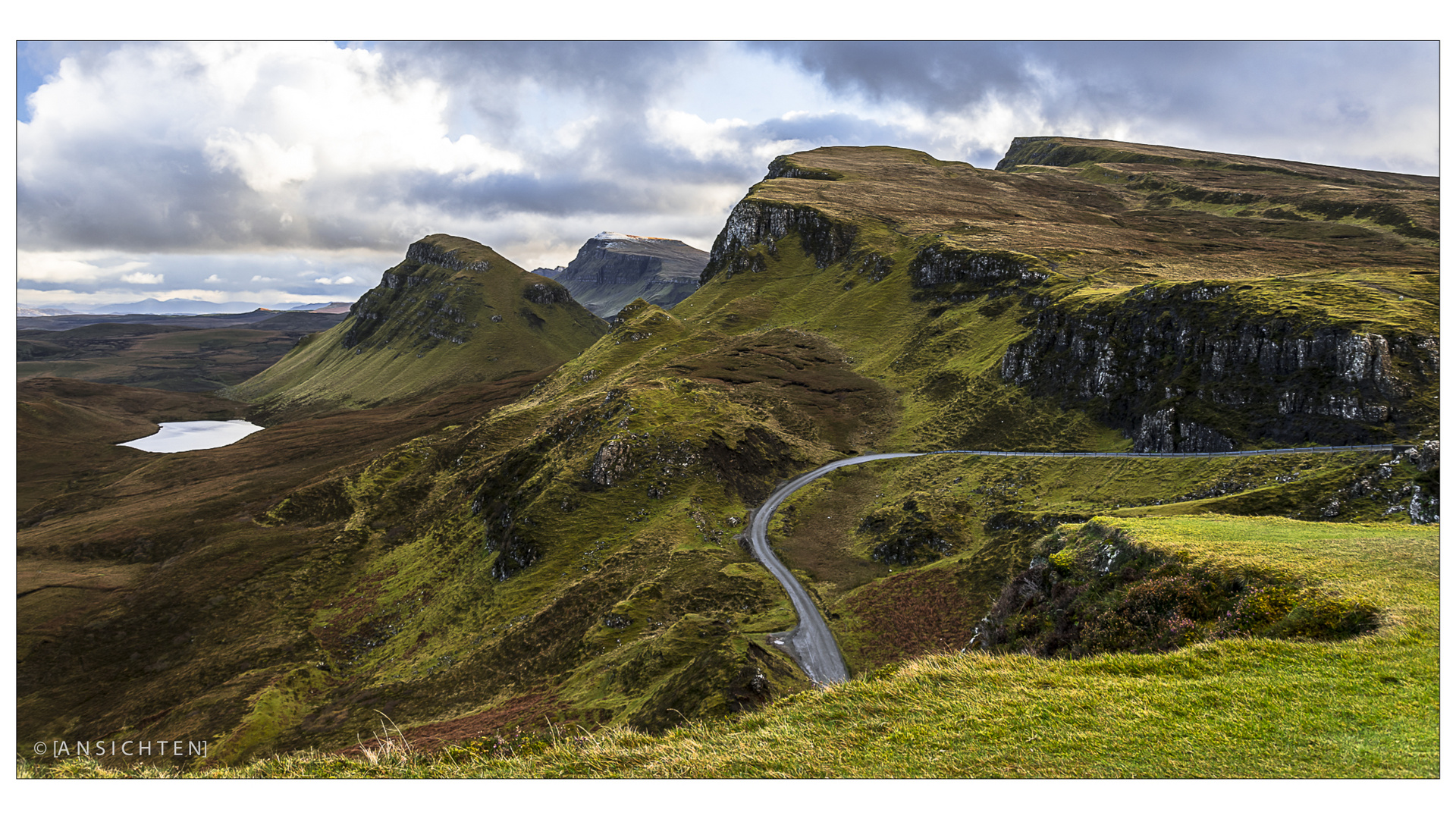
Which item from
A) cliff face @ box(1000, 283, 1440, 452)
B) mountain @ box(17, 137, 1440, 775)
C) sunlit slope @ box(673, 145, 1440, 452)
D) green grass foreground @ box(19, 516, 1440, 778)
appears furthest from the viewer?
sunlit slope @ box(673, 145, 1440, 452)

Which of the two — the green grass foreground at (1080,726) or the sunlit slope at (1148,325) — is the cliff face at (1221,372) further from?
the green grass foreground at (1080,726)

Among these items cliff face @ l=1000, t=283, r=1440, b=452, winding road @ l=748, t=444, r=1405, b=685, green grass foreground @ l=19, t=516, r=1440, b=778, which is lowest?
winding road @ l=748, t=444, r=1405, b=685

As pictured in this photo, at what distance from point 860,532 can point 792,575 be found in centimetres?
1511

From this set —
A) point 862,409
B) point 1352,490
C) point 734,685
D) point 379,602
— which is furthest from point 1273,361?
point 379,602

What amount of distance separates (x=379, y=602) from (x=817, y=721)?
297 ft

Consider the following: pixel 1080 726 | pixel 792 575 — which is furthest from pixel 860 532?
pixel 1080 726

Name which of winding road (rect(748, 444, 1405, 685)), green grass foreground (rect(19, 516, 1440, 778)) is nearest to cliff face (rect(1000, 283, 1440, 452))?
winding road (rect(748, 444, 1405, 685))

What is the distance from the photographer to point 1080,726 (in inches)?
615

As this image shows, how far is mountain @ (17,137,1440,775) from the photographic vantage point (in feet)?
77.0

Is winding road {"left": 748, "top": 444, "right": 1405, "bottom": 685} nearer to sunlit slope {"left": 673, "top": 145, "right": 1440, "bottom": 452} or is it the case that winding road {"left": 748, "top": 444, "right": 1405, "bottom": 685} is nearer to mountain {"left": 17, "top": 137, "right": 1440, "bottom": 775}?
mountain {"left": 17, "top": 137, "right": 1440, "bottom": 775}

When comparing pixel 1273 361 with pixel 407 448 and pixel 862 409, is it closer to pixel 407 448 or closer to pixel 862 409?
pixel 862 409

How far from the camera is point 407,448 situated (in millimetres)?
138125

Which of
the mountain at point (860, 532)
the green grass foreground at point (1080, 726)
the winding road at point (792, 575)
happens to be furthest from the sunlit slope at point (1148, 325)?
the green grass foreground at point (1080, 726)

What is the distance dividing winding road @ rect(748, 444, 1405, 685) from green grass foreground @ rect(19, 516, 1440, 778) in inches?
231
